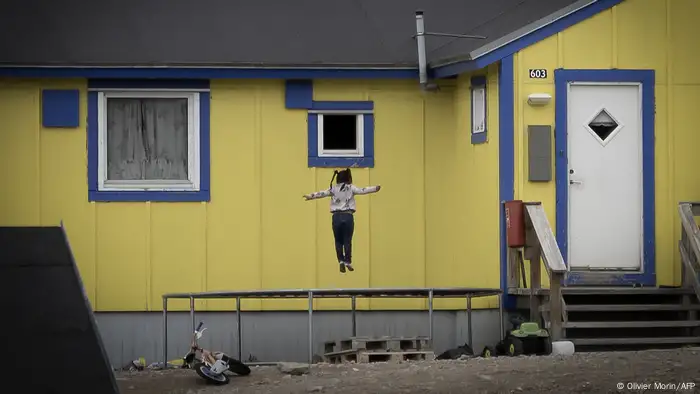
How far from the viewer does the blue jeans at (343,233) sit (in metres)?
18.0

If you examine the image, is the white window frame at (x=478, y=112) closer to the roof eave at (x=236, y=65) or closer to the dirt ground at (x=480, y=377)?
the roof eave at (x=236, y=65)

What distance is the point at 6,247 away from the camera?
11055mm

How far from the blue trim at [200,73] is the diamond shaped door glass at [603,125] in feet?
7.38

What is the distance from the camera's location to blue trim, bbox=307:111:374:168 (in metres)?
18.4

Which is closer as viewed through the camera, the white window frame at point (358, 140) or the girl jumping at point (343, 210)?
the girl jumping at point (343, 210)

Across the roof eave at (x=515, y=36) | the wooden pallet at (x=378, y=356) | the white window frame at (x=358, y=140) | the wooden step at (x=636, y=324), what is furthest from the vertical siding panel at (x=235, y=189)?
the wooden step at (x=636, y=324)

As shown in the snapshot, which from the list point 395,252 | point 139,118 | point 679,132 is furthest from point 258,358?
point 679,132

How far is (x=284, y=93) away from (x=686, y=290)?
207 inches

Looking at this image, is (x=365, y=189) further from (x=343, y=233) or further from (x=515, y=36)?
A: (x=515, y=36)

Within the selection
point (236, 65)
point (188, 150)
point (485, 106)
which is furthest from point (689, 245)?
point (188, 150)

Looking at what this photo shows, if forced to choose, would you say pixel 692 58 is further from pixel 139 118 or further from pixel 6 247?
pixel 6 247

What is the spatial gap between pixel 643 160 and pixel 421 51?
2878 mm

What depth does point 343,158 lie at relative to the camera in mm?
18406

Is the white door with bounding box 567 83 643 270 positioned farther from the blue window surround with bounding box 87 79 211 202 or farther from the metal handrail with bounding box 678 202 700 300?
A: the blue window surround with bounding box 87 79 211 202
